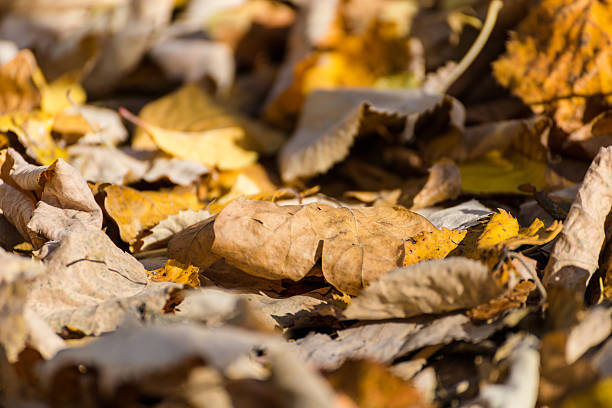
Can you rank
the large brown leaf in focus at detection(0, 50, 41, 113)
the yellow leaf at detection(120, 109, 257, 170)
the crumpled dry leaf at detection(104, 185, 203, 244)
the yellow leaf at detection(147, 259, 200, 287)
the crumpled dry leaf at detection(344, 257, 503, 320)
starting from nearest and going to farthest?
the crumpled dry leaf at detection(344, 257, 503, 320)
the yellow leaf at detection(147, 259, 200, 287)
the crumpled dry leaf at detection(104, 185, 203, 244)
the yellow leaf at detection(120, 109, 257, 170)
the large brown leaf in focus at detection(0, 50, 41, 113)

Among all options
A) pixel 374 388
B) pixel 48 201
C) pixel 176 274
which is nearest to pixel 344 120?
pixel 176 274

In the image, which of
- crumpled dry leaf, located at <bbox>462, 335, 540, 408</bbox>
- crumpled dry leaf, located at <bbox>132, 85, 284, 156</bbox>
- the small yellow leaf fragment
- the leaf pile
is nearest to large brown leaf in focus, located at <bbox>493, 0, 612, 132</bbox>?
the leaf pile

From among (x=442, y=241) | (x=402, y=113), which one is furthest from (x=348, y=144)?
(x=442, y=241)

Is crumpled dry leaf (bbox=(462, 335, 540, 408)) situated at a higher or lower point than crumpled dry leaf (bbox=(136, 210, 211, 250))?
higher

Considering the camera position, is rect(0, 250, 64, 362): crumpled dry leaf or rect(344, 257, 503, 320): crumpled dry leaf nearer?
rect(0, 250, 64, 362): crumpled dry leaf

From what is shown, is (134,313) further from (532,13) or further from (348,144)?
(532,13)

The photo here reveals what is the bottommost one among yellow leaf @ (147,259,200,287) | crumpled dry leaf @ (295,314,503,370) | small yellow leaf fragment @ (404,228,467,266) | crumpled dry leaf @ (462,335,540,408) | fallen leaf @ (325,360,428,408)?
yellow leaf @ (147,259,200,287)

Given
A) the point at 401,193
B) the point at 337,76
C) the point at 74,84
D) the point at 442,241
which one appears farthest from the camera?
the point at 74,84

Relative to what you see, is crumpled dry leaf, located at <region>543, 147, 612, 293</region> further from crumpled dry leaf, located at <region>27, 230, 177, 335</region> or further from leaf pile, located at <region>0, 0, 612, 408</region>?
crumpled dry leaf, located at <region>27, 230, 177, 335</region>
